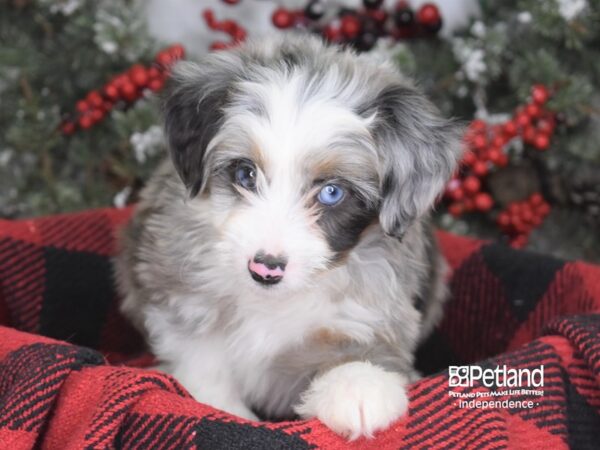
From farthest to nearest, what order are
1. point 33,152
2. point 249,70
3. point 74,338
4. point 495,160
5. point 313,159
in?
1. point 33,152
2. point 495,160
3. point 74,338
4. point 249,70
5. point 313,159

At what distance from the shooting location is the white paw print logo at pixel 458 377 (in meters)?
1.87

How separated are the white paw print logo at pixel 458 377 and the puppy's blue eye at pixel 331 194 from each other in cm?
50

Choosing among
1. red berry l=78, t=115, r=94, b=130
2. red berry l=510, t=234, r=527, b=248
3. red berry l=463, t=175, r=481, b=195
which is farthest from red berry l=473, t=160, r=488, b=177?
red berry l=78, t=115, r=94, b=130

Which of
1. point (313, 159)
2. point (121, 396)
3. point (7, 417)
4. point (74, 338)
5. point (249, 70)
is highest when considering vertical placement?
point (249, 70)

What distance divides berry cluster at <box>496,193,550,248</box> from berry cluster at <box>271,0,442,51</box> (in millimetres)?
936

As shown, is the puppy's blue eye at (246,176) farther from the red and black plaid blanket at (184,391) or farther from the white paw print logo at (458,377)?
the white paw print logo at (458,377)

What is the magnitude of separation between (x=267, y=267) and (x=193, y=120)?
53 centimetres

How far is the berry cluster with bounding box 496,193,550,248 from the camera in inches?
149

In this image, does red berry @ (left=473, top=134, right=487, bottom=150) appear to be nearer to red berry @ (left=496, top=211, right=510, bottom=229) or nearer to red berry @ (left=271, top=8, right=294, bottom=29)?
red berry @ (left=496, top=211, right=510, bottom=229)

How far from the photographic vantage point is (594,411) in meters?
2.13

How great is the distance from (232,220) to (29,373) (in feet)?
1.92

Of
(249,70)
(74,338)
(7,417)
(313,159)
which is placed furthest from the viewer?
(74,338)

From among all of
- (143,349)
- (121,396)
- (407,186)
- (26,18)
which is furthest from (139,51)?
(121,396)

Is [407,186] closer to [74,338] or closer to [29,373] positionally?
[29,373]
